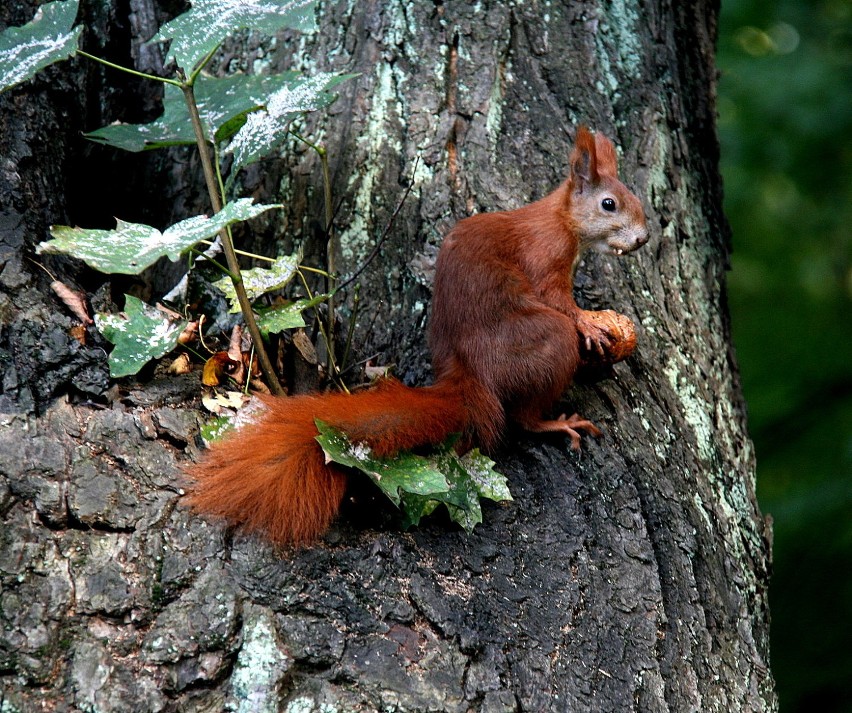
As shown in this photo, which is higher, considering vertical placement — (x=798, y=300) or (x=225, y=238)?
(x=225, y=238)

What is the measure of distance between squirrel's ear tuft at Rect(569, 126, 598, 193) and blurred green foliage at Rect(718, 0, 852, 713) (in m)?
Answer: 1.67

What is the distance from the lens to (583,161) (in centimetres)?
219

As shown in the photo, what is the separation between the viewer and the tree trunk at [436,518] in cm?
141

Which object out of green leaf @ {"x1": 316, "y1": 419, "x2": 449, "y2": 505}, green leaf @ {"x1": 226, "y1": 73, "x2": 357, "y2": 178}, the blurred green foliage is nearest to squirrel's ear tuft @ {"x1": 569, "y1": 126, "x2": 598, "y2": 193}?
green leaf @ {"x1": 226, "y1": 73, "x2": 357, "y2": 178}

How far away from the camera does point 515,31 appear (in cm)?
237

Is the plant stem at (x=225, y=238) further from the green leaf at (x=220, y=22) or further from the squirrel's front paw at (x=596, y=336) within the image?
the squirrel's front paw at (x=596, y=336)

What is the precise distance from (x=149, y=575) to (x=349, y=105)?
1.31 m

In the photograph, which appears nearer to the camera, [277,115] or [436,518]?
[436,518]

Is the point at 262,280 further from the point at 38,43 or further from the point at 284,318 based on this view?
the point at 38,43

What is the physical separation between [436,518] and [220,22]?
102 cm

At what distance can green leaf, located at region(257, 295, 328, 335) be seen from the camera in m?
1.83

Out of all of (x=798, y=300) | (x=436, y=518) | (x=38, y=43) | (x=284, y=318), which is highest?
(x=38, y=43)

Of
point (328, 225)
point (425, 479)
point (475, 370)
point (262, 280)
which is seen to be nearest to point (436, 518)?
point (425, 479)

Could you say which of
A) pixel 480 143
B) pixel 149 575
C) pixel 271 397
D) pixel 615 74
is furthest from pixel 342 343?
pixel 615 74
